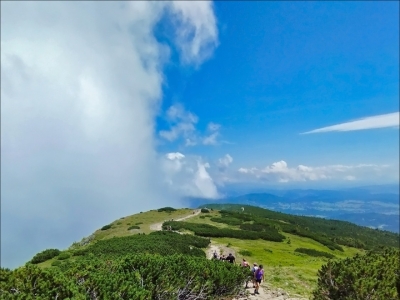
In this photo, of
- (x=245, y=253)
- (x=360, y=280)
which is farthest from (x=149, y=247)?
(x=360, y=280)

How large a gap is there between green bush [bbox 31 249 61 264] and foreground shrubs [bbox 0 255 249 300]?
20256 millimetres

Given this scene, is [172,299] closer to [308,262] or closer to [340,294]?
[340,294]

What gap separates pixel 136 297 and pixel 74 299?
2.73 metres

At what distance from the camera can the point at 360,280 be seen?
49.3 feet

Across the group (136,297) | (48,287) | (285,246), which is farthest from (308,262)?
(48,287)

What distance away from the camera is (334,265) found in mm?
17359

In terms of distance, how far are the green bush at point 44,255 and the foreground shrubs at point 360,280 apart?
2819 centimetres

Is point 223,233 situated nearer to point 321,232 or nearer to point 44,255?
point 44,255

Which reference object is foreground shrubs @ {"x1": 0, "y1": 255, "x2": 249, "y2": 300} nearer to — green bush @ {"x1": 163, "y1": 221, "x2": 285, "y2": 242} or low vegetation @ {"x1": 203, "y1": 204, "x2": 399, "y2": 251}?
green bush @ {"x1": 163, "y1": 221, "x2": 285, "y2": 242}

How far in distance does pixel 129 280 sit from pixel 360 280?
10298 mm

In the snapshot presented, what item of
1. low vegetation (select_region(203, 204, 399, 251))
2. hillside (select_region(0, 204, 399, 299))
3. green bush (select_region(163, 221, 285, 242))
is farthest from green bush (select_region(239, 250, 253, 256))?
low vegetation (select_region(203, 204, 399, 251))

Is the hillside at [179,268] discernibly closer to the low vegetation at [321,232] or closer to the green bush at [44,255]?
the green bush at [44,255]

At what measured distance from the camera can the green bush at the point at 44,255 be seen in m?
34.1

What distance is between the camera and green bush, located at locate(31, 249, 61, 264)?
34.1 meters
